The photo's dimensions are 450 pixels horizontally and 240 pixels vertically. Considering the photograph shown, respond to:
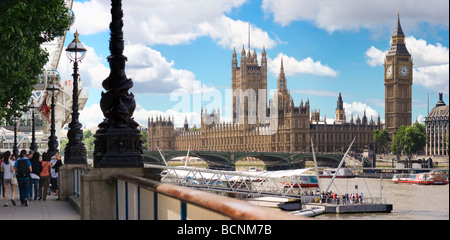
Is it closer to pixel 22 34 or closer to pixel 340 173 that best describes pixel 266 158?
pixel 340 173

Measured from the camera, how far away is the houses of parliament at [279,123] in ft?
433

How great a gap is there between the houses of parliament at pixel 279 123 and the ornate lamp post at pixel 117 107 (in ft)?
367

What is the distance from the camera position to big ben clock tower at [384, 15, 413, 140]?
142375mm

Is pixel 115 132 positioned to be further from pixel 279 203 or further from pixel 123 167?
pixel 279 203

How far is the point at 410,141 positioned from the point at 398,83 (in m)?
24.8

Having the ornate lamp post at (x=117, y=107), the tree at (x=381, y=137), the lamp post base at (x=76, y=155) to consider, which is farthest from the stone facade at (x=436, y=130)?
the ornate lamp post at (x=117, y=107)

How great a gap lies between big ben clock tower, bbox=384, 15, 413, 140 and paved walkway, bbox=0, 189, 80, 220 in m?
133

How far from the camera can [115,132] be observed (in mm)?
7992

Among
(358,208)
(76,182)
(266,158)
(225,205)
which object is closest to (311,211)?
(358,208)

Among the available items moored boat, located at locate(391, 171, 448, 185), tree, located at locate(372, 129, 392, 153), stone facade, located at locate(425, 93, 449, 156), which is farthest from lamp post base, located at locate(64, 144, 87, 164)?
tree, located at locate(372, 129, 392, 153)

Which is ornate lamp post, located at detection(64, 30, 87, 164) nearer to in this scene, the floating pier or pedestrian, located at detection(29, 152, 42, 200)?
pedestrian, located at detection(29, 152, 42, 200)

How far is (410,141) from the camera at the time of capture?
397ft

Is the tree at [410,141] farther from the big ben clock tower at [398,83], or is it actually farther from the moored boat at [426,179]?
the moored boat at [426,179]

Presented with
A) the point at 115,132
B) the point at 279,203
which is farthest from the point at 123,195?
the point at 279,203
